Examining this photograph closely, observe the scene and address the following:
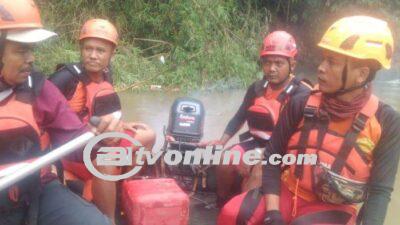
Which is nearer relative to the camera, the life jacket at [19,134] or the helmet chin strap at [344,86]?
the life jacket at [19,134]

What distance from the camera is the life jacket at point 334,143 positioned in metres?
2.39

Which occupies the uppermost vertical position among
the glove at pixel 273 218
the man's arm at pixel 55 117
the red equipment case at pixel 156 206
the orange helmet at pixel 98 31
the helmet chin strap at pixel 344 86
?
the orange helmet at pixel 98 31

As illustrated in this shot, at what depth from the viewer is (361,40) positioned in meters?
2.37

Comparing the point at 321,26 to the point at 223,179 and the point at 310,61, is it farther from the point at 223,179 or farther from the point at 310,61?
the point at 223,179

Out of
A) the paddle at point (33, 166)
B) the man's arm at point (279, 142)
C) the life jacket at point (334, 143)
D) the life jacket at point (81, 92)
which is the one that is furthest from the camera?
the life jacket at point (81, 92)

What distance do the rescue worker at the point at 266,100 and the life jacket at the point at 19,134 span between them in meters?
1.64

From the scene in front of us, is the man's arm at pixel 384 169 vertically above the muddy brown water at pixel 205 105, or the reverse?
the man's arm at pixel 384 169

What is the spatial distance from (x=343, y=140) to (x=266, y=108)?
1.11 metres

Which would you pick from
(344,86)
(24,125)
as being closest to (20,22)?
(24,125)

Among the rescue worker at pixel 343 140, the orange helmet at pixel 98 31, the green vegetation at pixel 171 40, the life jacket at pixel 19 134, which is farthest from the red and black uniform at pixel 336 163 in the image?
the green vegetation at pixel 171 40

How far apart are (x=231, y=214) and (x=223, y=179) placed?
100 centimetres

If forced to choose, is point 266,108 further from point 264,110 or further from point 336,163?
point 336,163

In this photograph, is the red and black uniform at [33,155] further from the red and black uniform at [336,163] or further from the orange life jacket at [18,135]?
the red and black uniform at [336,163]

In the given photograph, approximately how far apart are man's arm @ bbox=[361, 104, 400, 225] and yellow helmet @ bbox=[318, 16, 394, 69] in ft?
0.99
